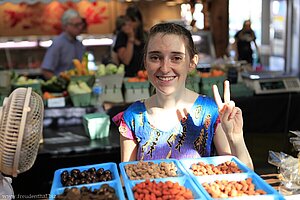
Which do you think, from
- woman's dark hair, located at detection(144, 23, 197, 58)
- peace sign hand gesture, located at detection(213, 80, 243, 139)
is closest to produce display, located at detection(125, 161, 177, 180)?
peace sign hand gesture, located at detection(213, 80, 243, 139)

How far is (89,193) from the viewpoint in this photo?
4.37ft

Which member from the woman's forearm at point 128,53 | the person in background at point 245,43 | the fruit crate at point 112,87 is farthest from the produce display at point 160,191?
the person in background at point 245,43


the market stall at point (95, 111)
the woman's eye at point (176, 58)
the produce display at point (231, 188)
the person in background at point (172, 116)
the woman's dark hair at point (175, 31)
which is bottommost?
the market stall at point (95, 111)

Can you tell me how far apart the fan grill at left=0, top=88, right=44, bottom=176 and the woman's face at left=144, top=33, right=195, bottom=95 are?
50 centimetres

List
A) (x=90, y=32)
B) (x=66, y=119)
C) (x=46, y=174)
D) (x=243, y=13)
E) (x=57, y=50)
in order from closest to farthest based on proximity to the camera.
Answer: (x=46, y=174), (x=66, y=119), (x=57, y=50), (x=90, y=32), (x=243, y=13)

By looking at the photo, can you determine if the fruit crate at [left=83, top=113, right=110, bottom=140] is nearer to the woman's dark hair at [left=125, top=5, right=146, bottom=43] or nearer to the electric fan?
the electric fan

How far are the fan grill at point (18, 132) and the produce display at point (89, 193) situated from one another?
8.6 inches

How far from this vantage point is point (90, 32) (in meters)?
7.61

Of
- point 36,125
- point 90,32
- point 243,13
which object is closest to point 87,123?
point 36,125

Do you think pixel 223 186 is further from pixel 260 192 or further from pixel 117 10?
pixel 117 10

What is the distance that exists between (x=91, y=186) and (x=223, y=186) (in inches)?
18.1

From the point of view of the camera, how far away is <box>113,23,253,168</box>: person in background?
1.68m

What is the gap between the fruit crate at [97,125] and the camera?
126 inches

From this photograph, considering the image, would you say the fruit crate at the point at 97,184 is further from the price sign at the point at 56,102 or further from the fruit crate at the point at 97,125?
the price sign at the point at 56,102
